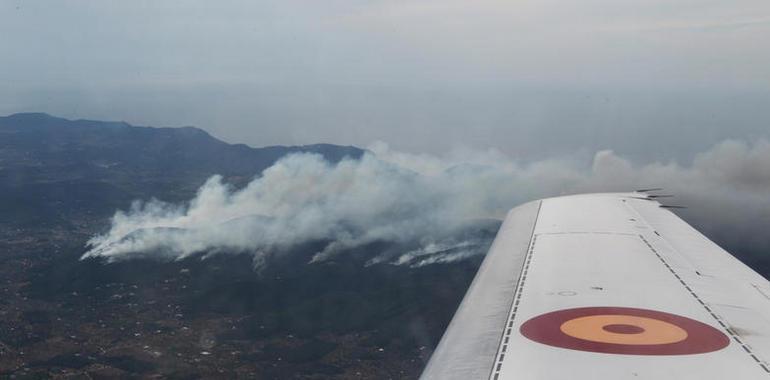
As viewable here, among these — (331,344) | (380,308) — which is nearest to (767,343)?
(331,344)

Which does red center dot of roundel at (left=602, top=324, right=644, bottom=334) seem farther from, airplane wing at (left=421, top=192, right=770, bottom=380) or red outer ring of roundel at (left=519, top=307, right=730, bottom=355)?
red outer ring of roundel at (left=519, top=307, right=730, bottom=355)

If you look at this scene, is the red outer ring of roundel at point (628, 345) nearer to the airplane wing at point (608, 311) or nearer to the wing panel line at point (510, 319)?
the airplane wing at point (608, 311)

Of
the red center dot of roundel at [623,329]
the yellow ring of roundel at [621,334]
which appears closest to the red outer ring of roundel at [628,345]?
the yellow ring of roundel at [621,334]

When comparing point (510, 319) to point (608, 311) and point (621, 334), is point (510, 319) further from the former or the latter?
point (608, 311)

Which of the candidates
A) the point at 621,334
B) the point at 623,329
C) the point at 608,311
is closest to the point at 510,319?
the point at 621,334

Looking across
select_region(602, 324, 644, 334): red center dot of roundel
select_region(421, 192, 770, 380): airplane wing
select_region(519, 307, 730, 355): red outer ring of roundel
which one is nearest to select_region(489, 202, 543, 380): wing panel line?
select_region(421, 192, 770, 380): airplane wing

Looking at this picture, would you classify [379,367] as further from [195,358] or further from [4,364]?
[4,364]
